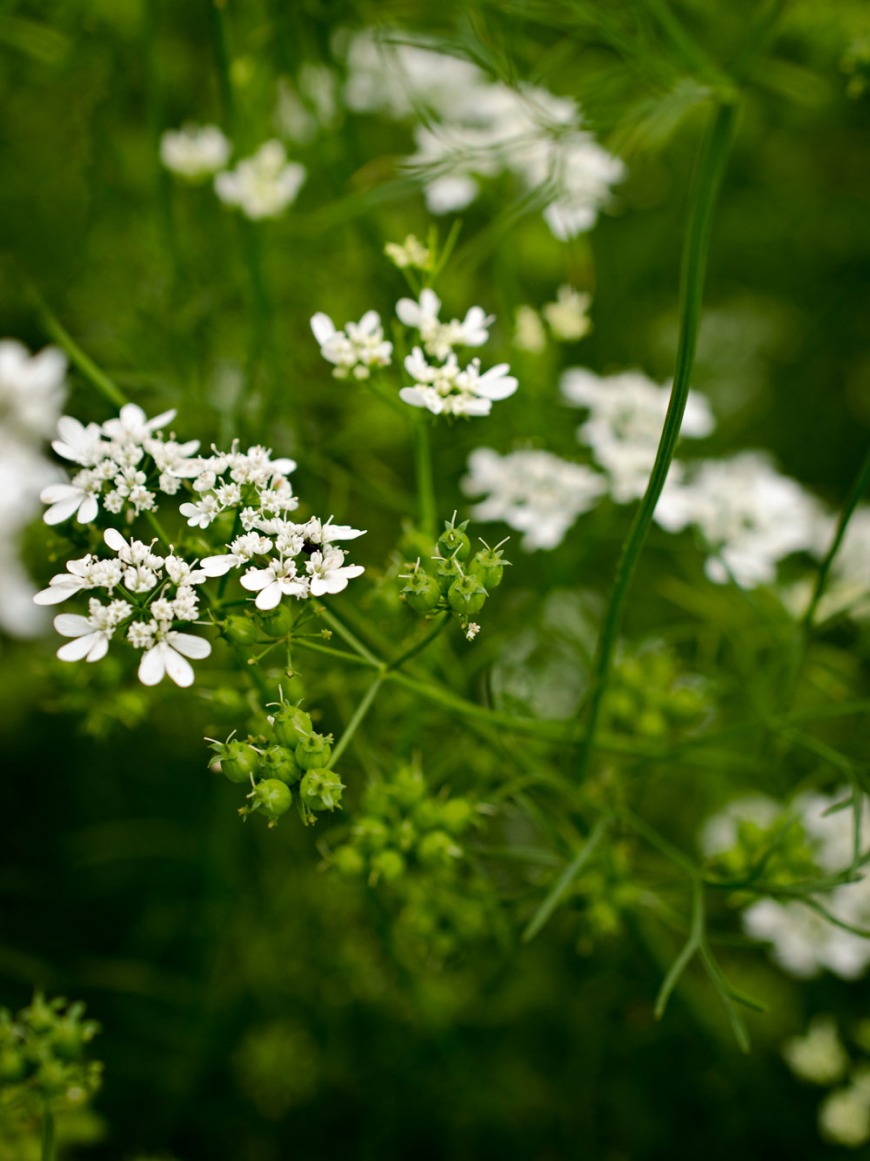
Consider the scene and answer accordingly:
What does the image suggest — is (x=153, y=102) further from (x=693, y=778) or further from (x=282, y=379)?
(x=693, y=778)

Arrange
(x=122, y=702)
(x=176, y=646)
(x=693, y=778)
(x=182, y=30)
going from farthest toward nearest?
(x=182, y=30) < (x=693, y=778) < (x=122, y=702) < (x=176, y=646)

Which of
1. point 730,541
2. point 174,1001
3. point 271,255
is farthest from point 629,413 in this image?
point 174,1001

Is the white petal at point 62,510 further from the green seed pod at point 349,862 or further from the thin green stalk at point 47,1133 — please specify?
the thin green stalk at point 47,1133

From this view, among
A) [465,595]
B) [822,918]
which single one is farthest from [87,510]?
[822,918]

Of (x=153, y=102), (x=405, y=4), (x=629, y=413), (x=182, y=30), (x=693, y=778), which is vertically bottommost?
(x=693, y=778)

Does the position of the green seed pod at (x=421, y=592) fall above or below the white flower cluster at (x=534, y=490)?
below

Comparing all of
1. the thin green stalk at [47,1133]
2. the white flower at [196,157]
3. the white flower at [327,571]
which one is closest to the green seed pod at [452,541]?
the white flower at [327,571]

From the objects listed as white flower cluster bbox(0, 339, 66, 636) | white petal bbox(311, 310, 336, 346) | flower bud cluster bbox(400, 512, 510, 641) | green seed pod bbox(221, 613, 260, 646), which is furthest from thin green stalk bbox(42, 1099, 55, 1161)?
white petal bbox(311, 310, 336, 346)
